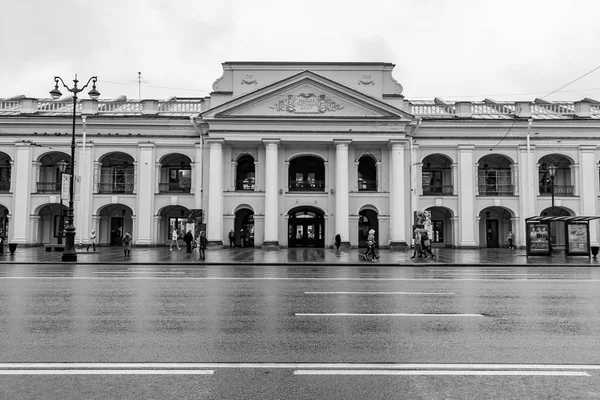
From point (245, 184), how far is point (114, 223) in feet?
40.5

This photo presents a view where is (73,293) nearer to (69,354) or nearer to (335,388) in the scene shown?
(69,354)

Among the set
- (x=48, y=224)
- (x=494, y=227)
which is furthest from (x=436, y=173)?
(x=48, y=224)

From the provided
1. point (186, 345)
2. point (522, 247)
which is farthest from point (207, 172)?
point (186, 345)

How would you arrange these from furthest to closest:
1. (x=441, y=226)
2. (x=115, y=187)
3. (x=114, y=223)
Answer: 1. (x=441, y=226)
2. (x=114, y=223)
3. (x=115, y=187)

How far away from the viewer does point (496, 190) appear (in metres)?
40.7

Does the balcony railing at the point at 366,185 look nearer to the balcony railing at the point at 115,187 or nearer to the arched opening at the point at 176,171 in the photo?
the arched opening at the point at 176,171

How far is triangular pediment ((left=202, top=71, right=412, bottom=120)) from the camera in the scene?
3734 centimetres

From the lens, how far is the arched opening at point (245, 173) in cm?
3969

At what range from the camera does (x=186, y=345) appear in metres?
6.57

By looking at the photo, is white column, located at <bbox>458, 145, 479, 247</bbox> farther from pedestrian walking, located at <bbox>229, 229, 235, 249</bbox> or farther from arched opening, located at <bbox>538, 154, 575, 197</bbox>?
pedestrian walking, located at <bbox>229, 229, 235, 249</bbox>

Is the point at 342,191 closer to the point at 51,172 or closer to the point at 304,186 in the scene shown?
the point at 304,186

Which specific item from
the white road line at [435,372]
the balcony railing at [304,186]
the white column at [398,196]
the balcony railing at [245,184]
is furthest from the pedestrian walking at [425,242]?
the white road line at [435,372]

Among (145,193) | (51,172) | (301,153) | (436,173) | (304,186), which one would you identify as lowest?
(145,193)

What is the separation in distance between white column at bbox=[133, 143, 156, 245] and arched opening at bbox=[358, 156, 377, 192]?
55.7 feet
